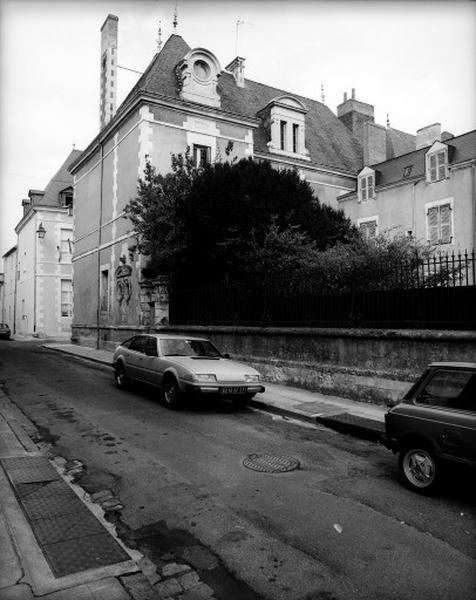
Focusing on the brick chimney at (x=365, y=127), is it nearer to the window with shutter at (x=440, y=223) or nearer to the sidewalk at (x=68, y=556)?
the window with shutter at (x=440, y=223)

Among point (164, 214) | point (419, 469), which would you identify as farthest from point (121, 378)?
point (419, 469)

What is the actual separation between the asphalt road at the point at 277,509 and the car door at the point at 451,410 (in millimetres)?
325

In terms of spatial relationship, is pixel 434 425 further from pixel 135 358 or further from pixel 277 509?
pixel 135 358

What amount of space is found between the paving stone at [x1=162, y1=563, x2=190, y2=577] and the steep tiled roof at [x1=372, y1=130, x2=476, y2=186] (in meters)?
20.2

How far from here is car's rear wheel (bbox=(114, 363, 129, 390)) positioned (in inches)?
461

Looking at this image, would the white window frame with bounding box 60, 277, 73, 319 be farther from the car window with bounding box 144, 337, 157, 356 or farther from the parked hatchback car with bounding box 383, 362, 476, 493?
the parked hatchback car with bounding box 383, 362, 476, 493

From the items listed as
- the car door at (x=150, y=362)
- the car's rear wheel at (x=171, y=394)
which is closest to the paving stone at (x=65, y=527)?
the car's rear wheel at (x=171, y=394)

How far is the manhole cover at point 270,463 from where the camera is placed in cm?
586

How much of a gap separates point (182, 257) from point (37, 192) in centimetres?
2861

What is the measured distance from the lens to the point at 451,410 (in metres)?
5.05

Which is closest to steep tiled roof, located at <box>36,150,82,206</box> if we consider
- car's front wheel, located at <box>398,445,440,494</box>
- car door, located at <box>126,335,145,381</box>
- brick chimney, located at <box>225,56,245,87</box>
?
brick chimney, located at <box>225,56,245,87</box>

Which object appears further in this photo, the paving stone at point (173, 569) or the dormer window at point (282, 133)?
the dormer window at point (282, 133)

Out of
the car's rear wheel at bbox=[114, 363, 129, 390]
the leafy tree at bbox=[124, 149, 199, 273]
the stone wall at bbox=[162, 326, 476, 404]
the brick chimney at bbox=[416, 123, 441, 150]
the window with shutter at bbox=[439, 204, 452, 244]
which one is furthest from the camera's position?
the brick chimney at bbox=[416, 123, 441, 150]

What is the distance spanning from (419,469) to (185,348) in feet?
20.7
